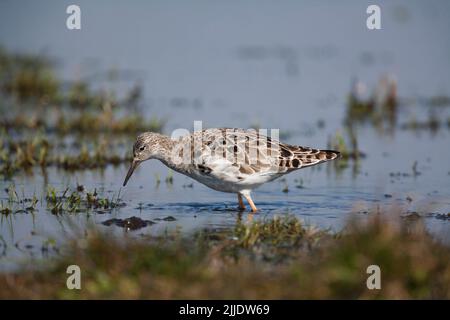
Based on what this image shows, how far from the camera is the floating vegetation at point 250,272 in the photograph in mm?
6805

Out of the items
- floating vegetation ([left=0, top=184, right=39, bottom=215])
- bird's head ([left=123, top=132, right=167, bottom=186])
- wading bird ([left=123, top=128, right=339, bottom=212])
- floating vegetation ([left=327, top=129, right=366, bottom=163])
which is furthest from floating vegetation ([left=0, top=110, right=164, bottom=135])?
floating vegetation ([left=0, top=184, right=39, bottom=215])

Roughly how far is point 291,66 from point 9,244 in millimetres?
12028

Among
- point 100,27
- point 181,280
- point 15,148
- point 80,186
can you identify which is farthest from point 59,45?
point 181,280

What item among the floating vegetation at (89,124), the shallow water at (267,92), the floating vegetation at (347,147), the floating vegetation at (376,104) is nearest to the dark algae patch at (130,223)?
the shallow water at (267,92)

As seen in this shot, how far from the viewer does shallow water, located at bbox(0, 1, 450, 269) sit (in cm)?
1022

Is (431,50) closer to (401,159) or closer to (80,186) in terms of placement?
(401,159)

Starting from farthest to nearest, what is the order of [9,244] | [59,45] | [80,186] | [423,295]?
[59,45]
[80,186]
[9,244]
[423,295]

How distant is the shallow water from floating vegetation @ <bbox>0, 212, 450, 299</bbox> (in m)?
0.81

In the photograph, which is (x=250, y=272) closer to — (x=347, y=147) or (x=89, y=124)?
(x=347, y=147)

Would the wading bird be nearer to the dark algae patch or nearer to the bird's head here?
the bird's head

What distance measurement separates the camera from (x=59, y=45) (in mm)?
21188

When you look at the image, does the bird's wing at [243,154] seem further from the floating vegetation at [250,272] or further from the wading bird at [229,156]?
the floating vegetation at [250,272]

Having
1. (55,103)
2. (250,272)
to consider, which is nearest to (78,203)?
(250,272)

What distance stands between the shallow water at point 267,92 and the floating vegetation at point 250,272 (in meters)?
0.81
